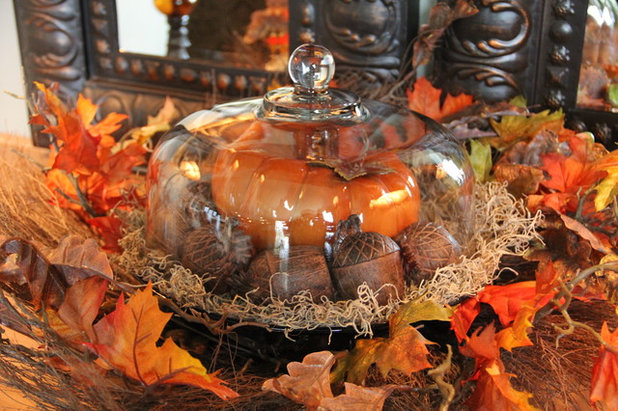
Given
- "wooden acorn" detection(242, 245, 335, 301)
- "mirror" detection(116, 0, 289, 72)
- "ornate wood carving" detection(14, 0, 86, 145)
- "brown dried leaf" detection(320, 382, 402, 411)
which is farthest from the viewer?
"ornate wood carving" detection(14, 0, 86, 145)

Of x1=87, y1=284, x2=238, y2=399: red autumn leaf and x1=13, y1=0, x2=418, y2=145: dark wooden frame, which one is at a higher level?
x1=13, y1=0, x2=418, y2=145: dark wooden frame

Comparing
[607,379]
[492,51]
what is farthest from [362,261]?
[492,51]

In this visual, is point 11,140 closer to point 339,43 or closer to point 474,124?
point 339,43

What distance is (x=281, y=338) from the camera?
62 centimetres

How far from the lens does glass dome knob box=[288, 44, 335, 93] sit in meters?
0.69

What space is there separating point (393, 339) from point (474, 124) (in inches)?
18.1

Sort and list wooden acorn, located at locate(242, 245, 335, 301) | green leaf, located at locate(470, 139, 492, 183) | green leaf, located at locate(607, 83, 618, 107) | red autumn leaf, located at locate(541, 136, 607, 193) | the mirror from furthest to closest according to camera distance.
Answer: the mirror < green leaf, located at locate(607, 83, 618, 107) < green leaf, located at locate(470, 139, 492, 183) < red autumn leaf, located at locate(541, 136, 607, 193) < wooden acorn, located at locate(242, 245, 335, 301)

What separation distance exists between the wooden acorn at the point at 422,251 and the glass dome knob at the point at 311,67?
170 mm

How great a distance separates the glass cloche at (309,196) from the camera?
24.9 inches

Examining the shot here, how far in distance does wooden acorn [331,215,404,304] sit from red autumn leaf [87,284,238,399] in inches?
5.7

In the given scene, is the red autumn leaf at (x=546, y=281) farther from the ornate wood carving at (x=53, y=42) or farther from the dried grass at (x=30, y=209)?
the ornate wood carving at (x=53, y=42)

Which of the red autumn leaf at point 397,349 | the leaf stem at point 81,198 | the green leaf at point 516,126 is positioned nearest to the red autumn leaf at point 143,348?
the red autumn leaf at point 397,349

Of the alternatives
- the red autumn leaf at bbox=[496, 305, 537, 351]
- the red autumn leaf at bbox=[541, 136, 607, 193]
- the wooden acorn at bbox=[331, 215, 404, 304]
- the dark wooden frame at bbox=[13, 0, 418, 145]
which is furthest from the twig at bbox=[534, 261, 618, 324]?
the dark wooden frame at bbox=[13, 0, 418, 145]

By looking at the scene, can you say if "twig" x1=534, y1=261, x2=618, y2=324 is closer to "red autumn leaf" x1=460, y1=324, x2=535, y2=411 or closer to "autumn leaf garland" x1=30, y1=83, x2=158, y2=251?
"red autumn leaf" x1=460, y1=324, x2=535, y2=411
